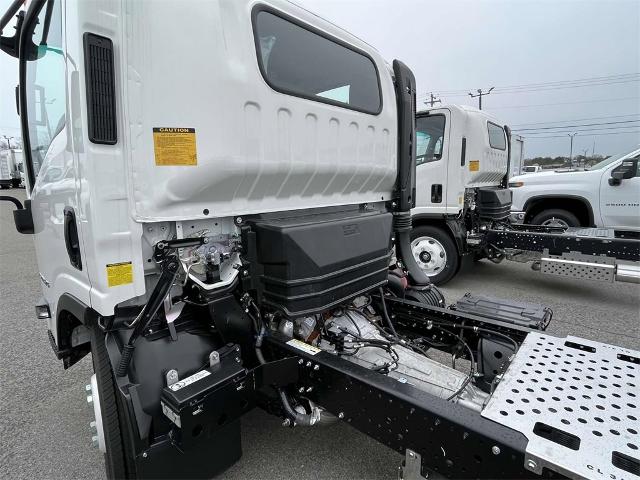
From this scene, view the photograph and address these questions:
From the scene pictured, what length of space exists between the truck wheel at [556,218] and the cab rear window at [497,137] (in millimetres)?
1719

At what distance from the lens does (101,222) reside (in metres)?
1.47

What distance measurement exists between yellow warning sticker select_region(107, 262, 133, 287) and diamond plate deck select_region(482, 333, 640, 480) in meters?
1.48

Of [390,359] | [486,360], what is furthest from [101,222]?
[486,360]

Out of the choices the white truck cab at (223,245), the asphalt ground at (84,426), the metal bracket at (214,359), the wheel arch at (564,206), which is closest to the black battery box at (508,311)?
the white truck cab at (223,245)

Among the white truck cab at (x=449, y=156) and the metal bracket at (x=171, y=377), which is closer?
the metal bracket at (x=171, y=377)

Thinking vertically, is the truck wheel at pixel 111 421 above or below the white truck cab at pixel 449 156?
below

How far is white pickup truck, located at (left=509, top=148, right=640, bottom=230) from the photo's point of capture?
20.6ft

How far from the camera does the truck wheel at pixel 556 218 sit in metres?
6.89

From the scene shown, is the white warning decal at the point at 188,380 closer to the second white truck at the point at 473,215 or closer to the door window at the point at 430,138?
the second white truck at the point at 473,215

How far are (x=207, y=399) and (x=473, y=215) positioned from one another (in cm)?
528

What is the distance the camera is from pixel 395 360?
2184mm

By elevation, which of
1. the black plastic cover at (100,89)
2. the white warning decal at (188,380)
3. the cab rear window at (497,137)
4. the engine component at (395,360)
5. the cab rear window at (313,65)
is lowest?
the engine component at (395,360)

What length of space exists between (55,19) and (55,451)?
2.43 meters

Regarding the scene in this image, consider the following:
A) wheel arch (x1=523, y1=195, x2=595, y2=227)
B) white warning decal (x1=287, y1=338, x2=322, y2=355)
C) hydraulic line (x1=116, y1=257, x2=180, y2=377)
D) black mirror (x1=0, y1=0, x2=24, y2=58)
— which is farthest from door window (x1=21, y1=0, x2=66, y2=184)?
wheel arch (x1=523, y1=195, x2=595, y2=227)
